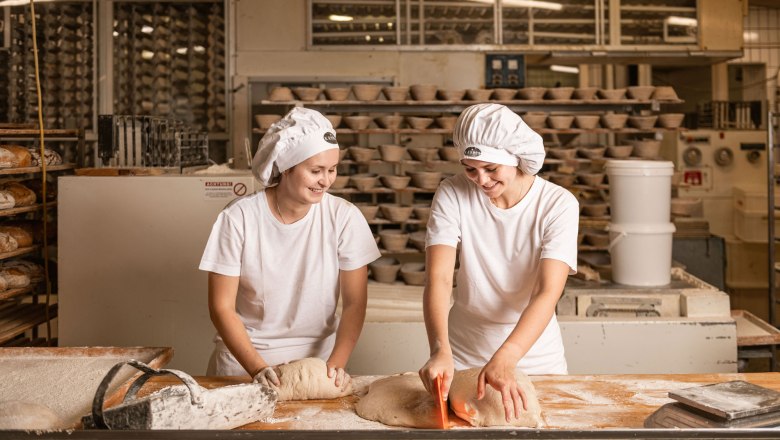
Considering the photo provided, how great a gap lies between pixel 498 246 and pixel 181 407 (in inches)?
38.4

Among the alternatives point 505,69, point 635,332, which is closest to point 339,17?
point 505,69

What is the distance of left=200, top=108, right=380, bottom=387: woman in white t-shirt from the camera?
1949mm

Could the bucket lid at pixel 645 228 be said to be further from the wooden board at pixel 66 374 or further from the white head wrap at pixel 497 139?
the wooden board at pixel 66 374

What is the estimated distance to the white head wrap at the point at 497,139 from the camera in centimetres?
189

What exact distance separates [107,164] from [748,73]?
738 centimetres

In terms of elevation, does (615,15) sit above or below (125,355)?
above

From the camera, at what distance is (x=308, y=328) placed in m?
2.12

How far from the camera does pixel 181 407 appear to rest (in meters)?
1.46

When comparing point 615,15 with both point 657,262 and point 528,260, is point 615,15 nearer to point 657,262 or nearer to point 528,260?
point 657,262

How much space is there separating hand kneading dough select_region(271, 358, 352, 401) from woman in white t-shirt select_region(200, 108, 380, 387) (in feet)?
0.32

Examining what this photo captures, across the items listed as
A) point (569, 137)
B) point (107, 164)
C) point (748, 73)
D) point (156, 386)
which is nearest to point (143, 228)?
point (107, 164)

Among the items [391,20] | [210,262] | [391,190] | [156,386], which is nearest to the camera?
[156,386]

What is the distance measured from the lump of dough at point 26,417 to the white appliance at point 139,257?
5.65 ft

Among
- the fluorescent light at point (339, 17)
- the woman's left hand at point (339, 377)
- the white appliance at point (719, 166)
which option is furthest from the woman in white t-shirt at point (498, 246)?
the white appliance at point (719, 166)
